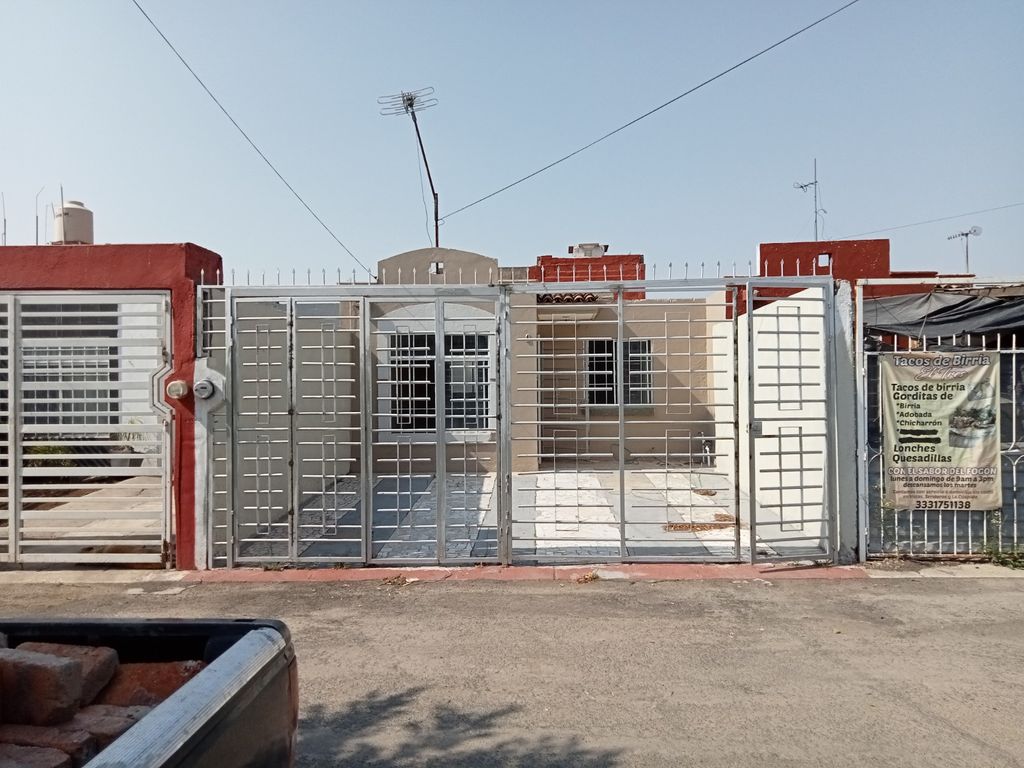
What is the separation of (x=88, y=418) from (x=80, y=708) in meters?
6.28

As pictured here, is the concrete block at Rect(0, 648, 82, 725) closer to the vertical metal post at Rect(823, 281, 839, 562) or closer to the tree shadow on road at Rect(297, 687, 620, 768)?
the tree shadow on road at Rect(297, 687, 620, 768)

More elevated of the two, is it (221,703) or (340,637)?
(221,703)

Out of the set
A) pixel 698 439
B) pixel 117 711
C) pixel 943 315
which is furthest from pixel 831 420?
pixel 117 711

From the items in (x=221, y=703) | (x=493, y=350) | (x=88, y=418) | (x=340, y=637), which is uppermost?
(x=493, y=350)

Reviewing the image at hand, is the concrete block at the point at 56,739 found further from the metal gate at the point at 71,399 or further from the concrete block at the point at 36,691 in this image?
the metal gate at the point at 71,399

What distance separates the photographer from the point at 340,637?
5215mm

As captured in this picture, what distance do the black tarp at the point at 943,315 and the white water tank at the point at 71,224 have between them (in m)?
9.16

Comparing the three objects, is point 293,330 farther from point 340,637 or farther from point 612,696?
point 612,696

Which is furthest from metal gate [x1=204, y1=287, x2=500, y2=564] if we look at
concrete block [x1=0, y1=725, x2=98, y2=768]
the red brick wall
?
the red brick wall

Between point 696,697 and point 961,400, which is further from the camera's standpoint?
point 961,400

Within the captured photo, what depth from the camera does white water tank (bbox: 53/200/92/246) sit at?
7738 mm

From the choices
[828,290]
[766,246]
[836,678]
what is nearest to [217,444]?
[836,678]

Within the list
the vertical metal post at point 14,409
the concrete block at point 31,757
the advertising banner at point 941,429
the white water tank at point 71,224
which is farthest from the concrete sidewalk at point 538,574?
the concrete block at point 31,757

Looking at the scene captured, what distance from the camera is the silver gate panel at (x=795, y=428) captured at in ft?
21.9
